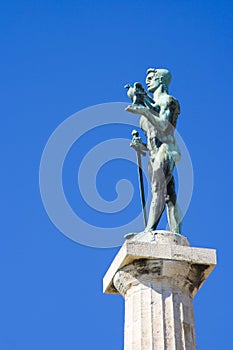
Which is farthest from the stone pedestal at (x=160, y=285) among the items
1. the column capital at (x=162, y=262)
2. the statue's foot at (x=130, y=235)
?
the statue's foot at (x=130, y=235)

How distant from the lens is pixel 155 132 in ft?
48.1

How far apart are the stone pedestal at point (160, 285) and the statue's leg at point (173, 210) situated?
1.43 ft

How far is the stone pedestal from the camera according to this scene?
1271 cm

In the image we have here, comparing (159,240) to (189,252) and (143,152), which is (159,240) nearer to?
(189,252)

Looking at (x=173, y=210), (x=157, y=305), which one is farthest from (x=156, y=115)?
(x=157, y=305)

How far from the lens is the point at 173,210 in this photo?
14297mm

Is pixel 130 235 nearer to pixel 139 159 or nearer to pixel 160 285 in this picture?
pixel 160 285

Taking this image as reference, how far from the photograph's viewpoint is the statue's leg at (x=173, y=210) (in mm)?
14094

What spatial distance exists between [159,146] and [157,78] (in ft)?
5.31

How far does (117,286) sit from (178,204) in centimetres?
199

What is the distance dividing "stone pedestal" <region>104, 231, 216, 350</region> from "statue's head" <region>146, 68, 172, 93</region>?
3272 millimetres

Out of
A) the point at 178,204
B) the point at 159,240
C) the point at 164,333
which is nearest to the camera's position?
the point at 164,333

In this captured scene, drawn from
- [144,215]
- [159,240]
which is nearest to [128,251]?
[159,240]

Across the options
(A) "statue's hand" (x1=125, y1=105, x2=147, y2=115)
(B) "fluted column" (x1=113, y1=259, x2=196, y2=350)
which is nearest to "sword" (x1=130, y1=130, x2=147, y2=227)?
(A) "statue's hand" (x1=125, y1=105, x2=147, y2=115)
